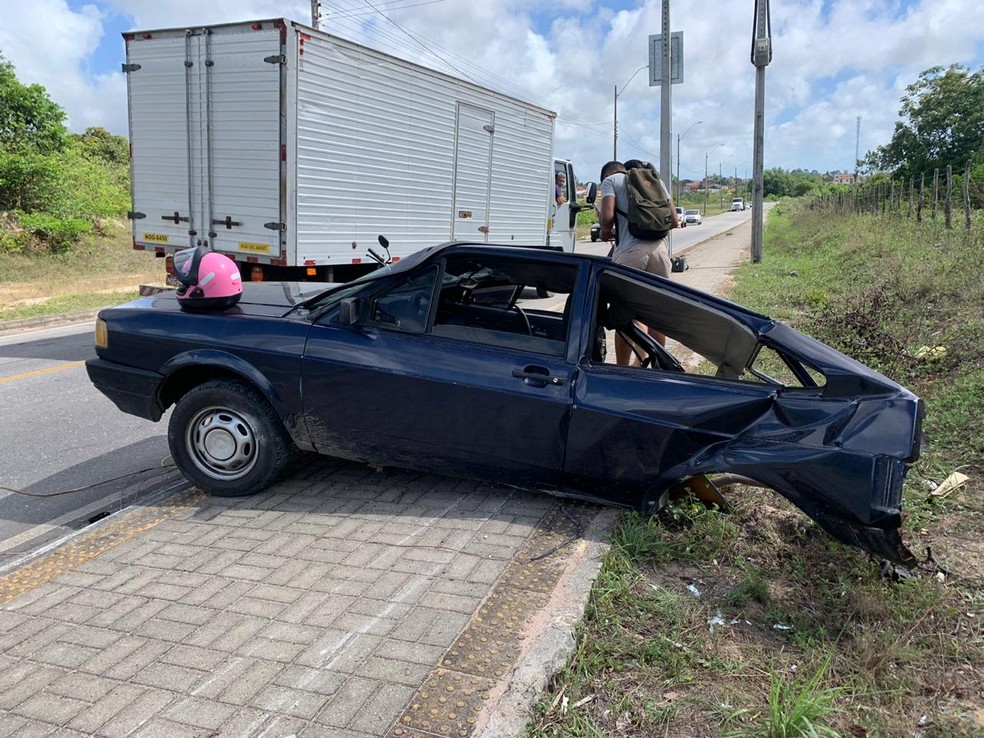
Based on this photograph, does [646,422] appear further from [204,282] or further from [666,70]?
[666,70]

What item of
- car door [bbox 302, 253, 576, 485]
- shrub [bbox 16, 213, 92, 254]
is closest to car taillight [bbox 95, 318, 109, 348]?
car door [bbox 302, 253, 576, 485]

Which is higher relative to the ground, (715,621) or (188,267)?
(188,267)

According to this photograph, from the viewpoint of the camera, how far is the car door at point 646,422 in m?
3.62

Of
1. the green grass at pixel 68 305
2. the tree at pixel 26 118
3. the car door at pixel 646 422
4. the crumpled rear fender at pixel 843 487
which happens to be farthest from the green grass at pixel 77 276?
the crumpled rear fender at pixel 843 487

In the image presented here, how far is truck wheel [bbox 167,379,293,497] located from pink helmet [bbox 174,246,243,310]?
0.51 m

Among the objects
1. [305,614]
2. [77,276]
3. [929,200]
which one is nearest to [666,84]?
[929,200]

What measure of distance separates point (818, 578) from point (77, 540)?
355cm

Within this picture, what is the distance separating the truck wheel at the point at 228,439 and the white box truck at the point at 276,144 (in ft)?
16.7

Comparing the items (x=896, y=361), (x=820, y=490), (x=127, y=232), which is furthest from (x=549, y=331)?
(x=127, y=232)

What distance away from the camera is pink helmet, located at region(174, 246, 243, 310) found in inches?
177

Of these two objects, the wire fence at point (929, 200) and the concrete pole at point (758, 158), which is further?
the concrete pole at point (758, 158)

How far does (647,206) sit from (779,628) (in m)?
4.21

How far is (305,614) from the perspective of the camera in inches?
122

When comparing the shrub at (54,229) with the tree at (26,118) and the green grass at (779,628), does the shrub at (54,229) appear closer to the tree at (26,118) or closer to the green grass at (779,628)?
the tree at (26,118)
